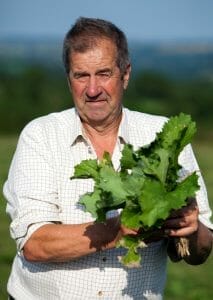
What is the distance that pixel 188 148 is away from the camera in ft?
12.6

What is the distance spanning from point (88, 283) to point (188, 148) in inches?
26.4

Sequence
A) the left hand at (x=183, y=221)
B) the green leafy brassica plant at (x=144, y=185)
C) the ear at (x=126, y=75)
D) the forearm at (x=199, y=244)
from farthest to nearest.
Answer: the ear at (x=126, y=75), the forearm at (x=199, y=244), the left hand at (x=183, y=221), the green leafy brassica plant at (x=144, y=185)

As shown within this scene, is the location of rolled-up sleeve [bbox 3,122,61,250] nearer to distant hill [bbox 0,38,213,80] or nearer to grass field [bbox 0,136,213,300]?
distant hill [bbox 0,38,213,80]

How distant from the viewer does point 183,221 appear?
3.31 m

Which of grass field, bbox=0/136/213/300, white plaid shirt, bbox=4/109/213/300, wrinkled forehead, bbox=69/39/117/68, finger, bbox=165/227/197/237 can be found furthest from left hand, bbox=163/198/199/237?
grass field, bbox=0/136/213/300

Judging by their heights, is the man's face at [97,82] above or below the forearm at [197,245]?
above

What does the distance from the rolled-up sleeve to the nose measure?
0.80ft

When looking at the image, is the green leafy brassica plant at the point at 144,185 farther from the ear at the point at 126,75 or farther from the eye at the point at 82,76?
the ear at the point at 126,75

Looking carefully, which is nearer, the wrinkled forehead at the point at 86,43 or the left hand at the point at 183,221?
the left hand at the point at 183,221

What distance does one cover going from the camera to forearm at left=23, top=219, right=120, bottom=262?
338 cm

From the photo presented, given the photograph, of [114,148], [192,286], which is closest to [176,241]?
[114,148]

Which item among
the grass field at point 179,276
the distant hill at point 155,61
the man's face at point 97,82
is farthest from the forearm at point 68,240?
the grass field at point 179,276

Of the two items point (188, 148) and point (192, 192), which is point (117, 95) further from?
point (192, 192)

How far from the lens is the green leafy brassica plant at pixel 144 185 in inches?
122
